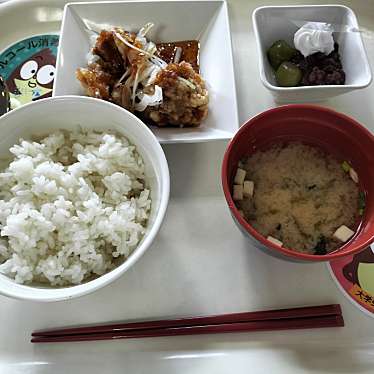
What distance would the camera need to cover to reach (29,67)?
1.47 metres

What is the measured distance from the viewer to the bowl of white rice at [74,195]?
3.16 ft

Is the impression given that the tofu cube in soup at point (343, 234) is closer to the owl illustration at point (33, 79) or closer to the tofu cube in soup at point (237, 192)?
the tofu cube in soup at point (237, 192)

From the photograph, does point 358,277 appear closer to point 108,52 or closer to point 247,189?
point 247,189

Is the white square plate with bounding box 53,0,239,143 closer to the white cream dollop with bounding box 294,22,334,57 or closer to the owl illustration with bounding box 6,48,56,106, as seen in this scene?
the owl illustration with bounding box 6,48,56,106

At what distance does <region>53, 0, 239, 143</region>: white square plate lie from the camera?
1295mm

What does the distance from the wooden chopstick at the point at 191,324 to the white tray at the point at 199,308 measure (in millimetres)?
25

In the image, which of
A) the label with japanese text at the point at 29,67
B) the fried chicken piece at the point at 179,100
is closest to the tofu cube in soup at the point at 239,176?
the fried chicken piece at the point at 179,100

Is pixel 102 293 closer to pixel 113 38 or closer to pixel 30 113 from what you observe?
pixel 30 113

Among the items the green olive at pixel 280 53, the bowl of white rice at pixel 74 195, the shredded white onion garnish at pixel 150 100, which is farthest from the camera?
the green olive at pixel 280 53

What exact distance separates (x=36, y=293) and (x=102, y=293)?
234mm

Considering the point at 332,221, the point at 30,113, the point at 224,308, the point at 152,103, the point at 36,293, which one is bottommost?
the point at 224,308

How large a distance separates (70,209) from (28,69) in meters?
0.71

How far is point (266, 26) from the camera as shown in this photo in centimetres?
140

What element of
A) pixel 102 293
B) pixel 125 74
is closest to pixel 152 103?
pixel 125 74
